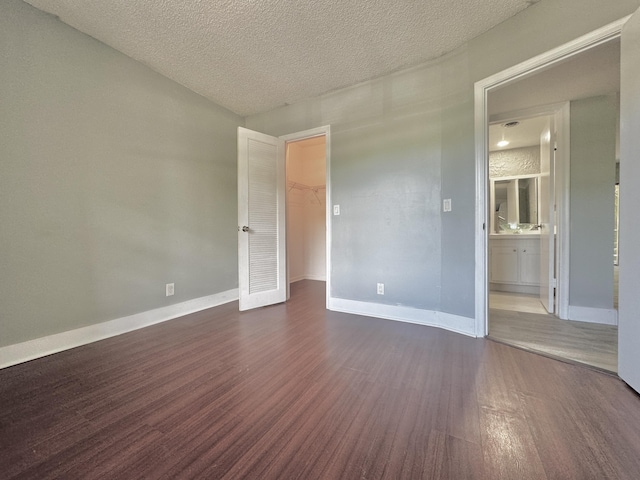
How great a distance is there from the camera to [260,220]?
9.96 feet

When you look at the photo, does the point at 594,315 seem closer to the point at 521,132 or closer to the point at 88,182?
the point at 521,132

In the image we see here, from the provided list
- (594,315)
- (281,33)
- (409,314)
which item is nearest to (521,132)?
(594,315)

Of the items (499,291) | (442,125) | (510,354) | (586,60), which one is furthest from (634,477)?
(499,291)

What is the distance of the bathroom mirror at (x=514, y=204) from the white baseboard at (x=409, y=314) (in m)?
2.87

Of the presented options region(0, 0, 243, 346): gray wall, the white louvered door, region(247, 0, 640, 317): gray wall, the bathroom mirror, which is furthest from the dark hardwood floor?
the bathroom mirror

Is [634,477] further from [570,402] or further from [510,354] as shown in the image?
[510,354]

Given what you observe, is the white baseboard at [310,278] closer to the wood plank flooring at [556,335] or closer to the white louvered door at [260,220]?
the white louvered door at [260,220]

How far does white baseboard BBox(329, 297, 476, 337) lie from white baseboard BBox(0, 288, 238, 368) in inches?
65.0

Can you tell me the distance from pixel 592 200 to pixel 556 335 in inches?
55.4

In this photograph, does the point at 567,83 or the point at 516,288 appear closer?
the point at 567,83

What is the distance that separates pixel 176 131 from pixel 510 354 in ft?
12.1

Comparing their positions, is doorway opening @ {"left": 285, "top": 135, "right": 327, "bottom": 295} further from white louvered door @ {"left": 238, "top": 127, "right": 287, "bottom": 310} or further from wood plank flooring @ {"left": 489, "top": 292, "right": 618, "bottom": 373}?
wood plank flooring @ {"left": 489, "top": 292, "right": 618, "bottom": 373}

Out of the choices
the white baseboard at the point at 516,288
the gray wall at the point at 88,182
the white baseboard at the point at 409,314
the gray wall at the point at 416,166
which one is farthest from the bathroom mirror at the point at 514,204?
the gray wall at the point at 88,182

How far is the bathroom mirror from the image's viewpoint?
4.09 m
